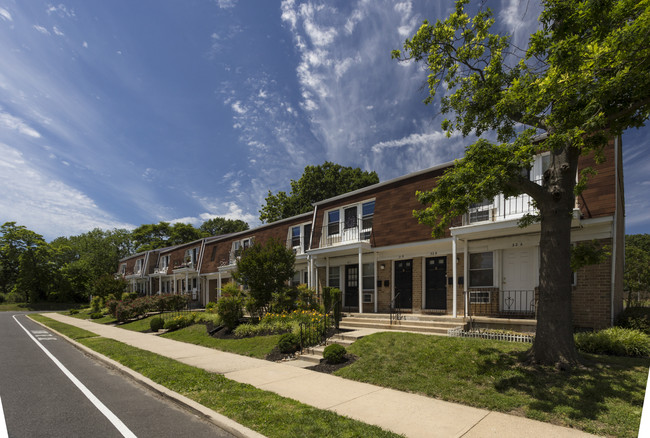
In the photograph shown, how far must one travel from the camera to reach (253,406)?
5.59 metres

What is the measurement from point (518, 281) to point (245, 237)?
1950 cm

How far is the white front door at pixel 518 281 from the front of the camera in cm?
1145

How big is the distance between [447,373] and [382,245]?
8.78m

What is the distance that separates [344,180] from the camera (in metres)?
35.7

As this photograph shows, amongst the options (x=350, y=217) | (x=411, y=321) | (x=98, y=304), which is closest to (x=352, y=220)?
(x=350, y=217)

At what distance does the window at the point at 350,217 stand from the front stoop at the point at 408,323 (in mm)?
4858

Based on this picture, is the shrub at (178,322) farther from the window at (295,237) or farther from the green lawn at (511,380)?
the green lawn at (511,380)

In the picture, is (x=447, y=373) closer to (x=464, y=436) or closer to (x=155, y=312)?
(x=464, y=436)

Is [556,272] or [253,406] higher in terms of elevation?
[556,272]

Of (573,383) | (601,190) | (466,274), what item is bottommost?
(573,383)

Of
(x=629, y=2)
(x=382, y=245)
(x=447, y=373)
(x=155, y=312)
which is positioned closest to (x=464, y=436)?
(x=447, y=373)

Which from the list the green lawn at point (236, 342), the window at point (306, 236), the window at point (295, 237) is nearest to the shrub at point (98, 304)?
the green lawn at point (236, 342)

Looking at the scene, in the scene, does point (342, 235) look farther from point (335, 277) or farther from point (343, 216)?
→ point (335, 277)

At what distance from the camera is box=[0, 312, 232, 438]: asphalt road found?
4.90 metres
